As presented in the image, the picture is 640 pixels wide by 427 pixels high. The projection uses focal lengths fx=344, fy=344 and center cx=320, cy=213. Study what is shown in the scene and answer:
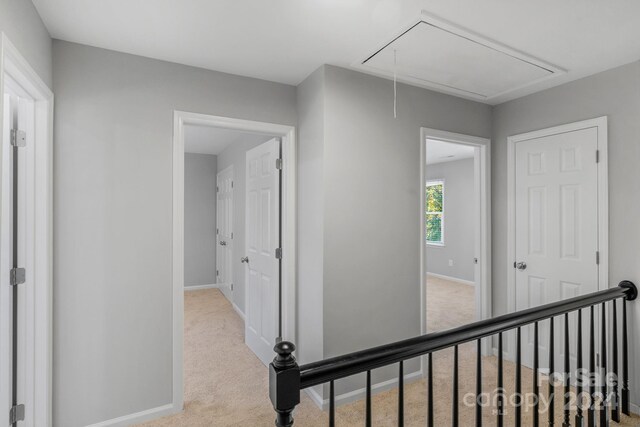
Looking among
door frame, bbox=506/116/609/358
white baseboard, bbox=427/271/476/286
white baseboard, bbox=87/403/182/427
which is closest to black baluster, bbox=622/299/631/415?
door frame, bbox=506/116/609/358

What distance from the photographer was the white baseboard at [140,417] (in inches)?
85.5

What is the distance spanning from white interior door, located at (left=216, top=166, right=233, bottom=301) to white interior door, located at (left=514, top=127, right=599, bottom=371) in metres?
3.86

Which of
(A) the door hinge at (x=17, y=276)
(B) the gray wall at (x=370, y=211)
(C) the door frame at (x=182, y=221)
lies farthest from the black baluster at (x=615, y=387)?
(A) the door hinge at (x=17, y=276)

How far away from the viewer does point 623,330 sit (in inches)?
90.1

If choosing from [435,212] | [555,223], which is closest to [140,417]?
[555,223]

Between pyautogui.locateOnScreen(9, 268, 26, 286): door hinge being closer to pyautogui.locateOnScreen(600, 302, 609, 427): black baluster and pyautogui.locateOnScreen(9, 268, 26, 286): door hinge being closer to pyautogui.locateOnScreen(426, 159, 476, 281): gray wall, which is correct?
pyautogui.locateOnScreen(600, 302, 609, 427): black baluster

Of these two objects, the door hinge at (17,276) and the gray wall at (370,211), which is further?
the gray wall at (370,211)

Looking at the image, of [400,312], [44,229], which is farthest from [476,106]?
[44,229]

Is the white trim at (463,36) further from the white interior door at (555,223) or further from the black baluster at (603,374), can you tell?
the black baluster at (603,374)

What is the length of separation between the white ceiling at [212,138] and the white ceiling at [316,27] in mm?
1644

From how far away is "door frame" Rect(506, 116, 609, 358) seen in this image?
8.33ft

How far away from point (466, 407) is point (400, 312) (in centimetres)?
77

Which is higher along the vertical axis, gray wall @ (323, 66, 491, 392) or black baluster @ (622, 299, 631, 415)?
gray wall @ (323, 66, 491, 392)

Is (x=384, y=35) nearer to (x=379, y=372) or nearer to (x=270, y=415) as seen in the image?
(x=379, y=372)
